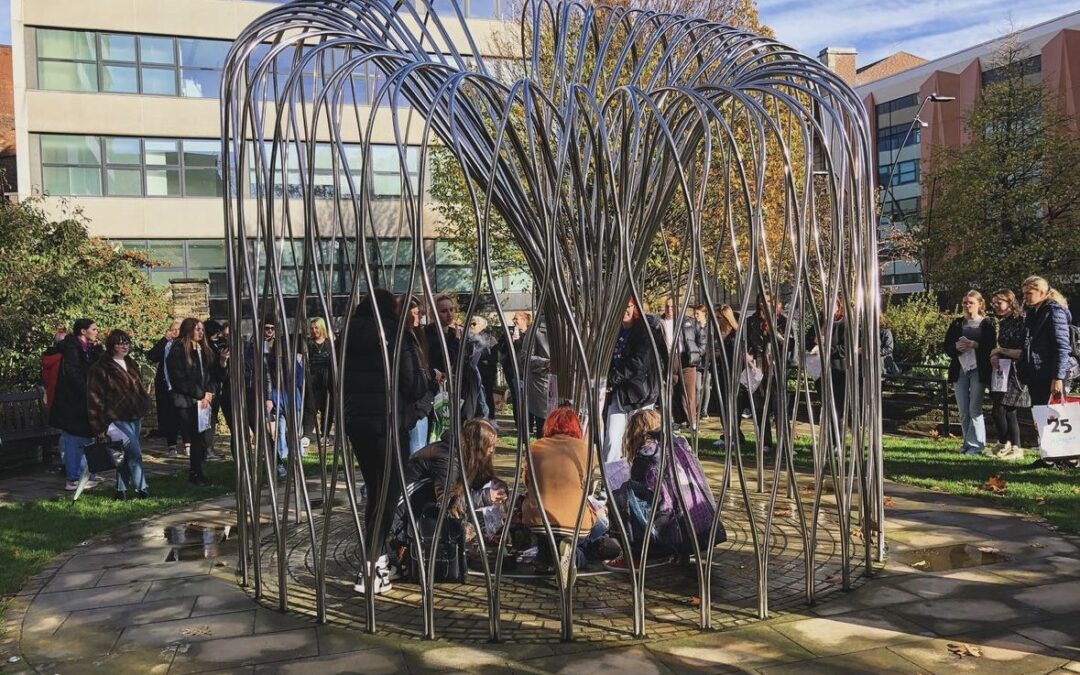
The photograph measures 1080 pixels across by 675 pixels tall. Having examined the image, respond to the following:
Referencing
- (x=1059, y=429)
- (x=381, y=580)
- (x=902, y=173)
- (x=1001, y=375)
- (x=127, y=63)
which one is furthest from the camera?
(x=902, y=173)

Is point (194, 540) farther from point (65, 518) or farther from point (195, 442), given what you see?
point (195, 442)

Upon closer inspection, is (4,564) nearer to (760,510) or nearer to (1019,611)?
(760,510)

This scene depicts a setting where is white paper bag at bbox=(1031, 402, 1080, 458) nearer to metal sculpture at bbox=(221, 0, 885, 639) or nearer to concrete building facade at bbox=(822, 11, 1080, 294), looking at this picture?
metal sculpture at bbox=(221, 0, 885, 639)

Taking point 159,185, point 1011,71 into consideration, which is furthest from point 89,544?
point 1011,71

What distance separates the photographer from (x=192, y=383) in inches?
330

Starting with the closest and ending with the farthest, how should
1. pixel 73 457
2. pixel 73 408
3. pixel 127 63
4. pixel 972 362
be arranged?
pixel 73 408, pixel 73 457, pixel 972 362, pixel 127 63

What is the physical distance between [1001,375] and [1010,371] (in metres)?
0.08

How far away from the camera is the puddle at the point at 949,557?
493cm

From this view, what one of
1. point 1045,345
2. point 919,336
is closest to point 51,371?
point 1045,345

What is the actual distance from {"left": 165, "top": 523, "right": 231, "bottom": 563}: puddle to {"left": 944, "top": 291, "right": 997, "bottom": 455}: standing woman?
6.87 m

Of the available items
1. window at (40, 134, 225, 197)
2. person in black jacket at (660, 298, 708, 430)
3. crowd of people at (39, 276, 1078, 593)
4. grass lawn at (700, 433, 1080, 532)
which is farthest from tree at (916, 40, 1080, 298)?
window at (40, 134, 225, 197)

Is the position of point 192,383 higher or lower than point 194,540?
higher

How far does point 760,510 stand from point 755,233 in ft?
10.6

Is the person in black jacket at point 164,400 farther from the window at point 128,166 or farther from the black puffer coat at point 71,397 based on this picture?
the window at point 128,166
